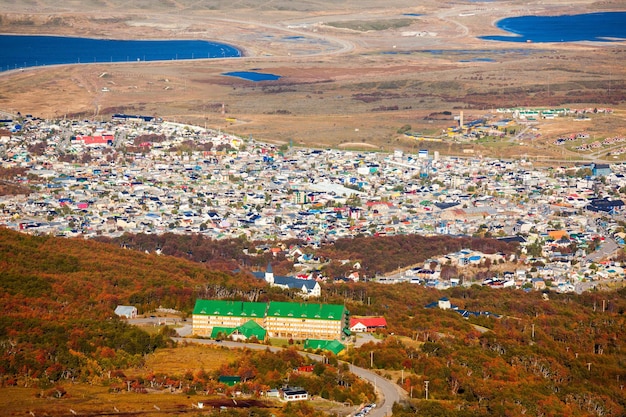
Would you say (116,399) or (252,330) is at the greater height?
(116,399)

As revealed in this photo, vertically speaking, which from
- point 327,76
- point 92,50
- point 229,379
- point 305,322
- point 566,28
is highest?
point 229,379

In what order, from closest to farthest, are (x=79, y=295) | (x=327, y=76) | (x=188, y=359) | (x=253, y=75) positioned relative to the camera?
1. (x=188, y=359)
2. (x=79, y=295)
3. (x=327, y=76)
4. (x=253, y=75)

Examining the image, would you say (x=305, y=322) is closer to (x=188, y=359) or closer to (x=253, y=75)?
(x=188, y=359)

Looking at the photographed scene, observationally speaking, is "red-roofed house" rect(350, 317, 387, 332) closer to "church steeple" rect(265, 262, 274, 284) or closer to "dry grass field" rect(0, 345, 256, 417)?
"dry grass field" rect(0, 345, 256, 417)

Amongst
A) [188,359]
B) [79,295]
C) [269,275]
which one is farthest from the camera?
[269,275]

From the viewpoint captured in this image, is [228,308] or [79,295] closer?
[228,308]

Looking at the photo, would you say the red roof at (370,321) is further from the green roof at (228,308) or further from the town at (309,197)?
the town at (309,197)

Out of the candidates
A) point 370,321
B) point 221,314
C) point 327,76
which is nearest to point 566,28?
point 327,76

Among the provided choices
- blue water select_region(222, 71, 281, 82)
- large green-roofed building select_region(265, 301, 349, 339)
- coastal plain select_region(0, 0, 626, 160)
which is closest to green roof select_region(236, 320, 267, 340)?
large green-roofed building select_region(265, 301, 349, 339)
